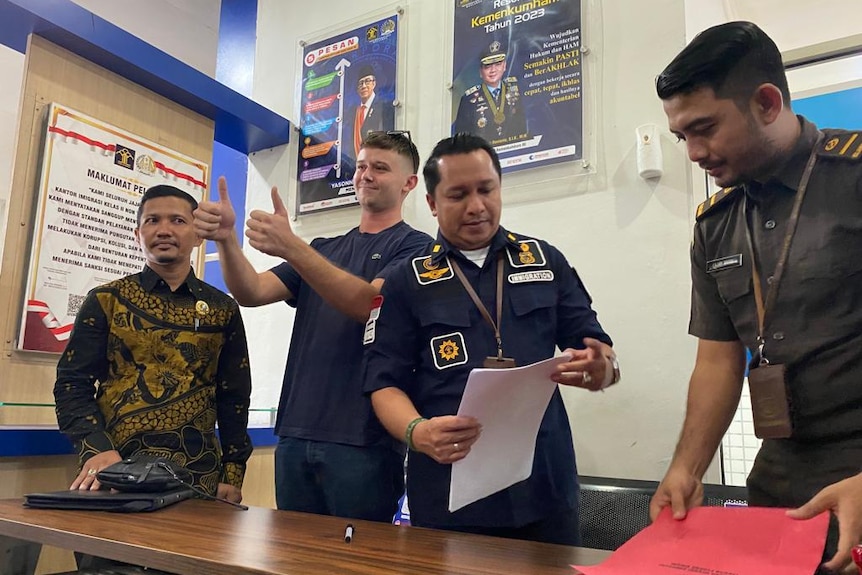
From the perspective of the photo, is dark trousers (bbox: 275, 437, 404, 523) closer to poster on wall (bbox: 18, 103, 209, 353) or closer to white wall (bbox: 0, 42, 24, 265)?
poster on wall (bbox: 18, 103, 209, 353)

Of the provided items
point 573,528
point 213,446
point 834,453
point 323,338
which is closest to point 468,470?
point 573,528

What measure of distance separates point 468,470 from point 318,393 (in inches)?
24.1

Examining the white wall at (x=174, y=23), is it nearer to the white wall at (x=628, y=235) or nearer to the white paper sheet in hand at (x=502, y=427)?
the white wall at (x=628, y=235)

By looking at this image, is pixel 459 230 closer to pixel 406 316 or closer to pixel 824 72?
pixel 406 316

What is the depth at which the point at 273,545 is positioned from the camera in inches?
37.3

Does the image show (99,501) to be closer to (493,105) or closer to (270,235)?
(270,235)

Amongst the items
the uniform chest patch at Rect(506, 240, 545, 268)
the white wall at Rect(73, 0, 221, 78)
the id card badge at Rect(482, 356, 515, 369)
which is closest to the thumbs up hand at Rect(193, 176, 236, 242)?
the uniform chest patch at Rect(506, 240, 545, 268)

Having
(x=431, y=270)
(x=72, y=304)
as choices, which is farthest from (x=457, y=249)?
(x=72, y=304)

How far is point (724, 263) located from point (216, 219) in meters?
1.19

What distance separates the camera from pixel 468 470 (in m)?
1.08

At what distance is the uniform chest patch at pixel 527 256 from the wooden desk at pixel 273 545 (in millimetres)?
548

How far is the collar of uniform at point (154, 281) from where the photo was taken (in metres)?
1.74

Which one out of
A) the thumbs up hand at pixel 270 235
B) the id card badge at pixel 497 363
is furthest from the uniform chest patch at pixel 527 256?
the thumbs up hand at pixel 270 235

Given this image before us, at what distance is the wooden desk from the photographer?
32.5 inches
